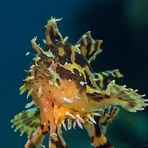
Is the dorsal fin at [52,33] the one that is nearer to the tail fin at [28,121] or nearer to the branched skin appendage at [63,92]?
the branched skin appendage at [63,92]

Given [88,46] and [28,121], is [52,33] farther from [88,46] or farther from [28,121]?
[28,121]

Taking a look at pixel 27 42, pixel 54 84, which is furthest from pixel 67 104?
pixel 27 42

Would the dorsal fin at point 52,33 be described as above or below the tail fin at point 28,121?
above

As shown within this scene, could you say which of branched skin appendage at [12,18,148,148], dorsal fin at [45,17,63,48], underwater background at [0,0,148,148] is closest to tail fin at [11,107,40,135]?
branched skin appendage at [12,18,148,148]

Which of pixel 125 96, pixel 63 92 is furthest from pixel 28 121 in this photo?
pixel 125 96

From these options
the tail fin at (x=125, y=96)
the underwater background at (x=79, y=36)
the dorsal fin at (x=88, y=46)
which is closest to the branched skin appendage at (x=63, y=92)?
the tail fin at (x=125, y=96)

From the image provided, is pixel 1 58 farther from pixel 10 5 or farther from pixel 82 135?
pixel 82 135
